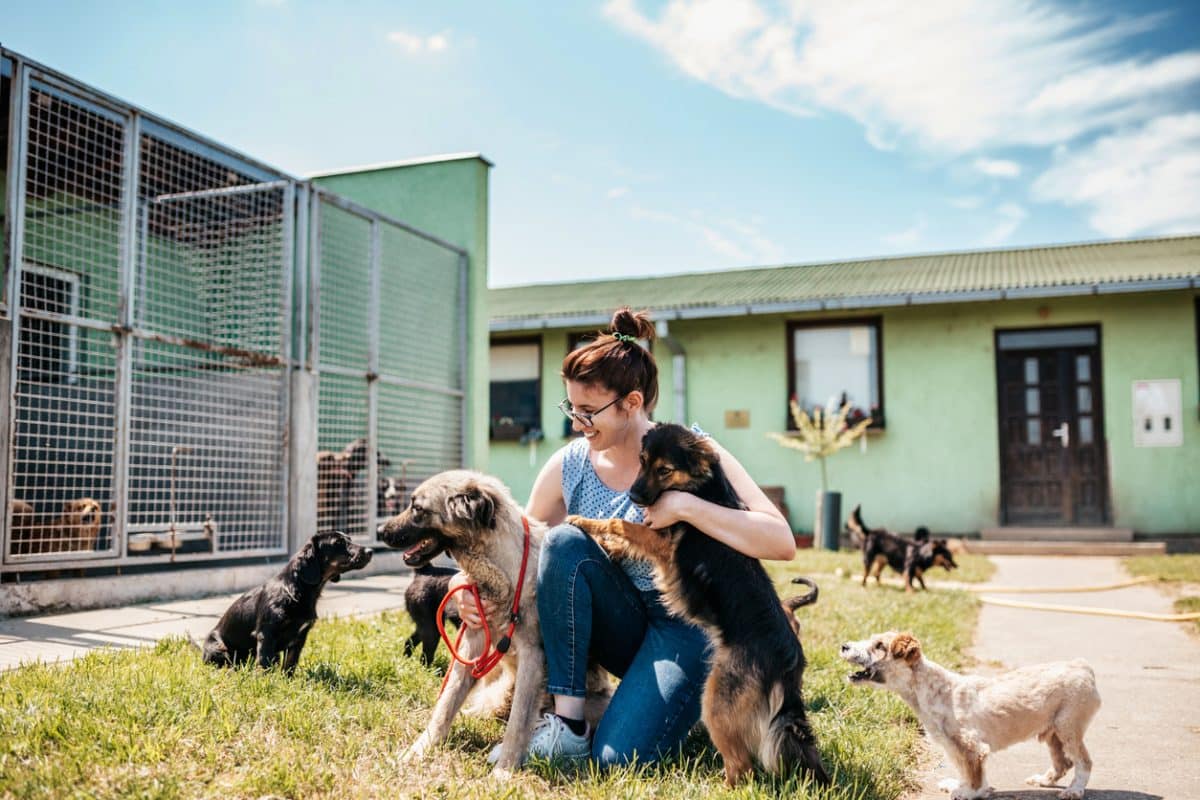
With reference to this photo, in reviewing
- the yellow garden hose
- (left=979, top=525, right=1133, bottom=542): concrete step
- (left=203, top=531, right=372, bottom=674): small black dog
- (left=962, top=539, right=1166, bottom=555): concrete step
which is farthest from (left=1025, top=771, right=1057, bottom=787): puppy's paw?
(left=979, top=525, right=1133, bottom=542): concrete step

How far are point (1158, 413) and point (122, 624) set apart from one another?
12.7 meters

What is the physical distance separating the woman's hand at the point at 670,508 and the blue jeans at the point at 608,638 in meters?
0.28

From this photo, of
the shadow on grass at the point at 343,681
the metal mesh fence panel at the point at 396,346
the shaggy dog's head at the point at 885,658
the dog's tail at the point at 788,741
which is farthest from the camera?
the metal mesh fence panel at the point at 396,346

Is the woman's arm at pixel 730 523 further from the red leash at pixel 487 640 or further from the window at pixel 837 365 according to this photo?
the window at pixel 837 365

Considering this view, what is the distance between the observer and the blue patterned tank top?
2.96 meters

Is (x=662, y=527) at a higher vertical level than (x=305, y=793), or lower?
higher

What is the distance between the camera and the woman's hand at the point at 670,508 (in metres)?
2.52

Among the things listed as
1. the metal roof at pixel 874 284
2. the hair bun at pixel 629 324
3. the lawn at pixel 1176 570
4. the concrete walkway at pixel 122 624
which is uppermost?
the metal roof at pixel 874 284

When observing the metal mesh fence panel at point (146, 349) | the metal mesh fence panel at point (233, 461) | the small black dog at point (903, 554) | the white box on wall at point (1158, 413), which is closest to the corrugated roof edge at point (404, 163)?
the metal mesh fence panel at point (146, 349)

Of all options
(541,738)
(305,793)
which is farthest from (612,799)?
(305,793)

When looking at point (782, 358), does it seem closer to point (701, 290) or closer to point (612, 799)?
point (701, 290)

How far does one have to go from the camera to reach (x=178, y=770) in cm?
214

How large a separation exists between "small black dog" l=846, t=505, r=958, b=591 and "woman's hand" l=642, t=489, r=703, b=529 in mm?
5453

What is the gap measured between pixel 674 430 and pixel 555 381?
11.6m
